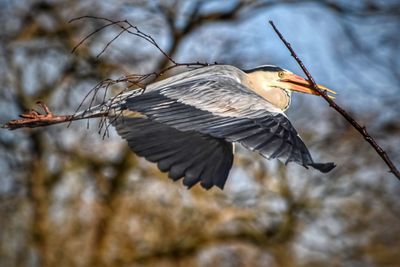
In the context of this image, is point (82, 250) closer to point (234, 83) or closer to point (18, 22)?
point (18, 22)

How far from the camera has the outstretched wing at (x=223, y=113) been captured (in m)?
3.05

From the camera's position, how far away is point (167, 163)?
3359 millimetres

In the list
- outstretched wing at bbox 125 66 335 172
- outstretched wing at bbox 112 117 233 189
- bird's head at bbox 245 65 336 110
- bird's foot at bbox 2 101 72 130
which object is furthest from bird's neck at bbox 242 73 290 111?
bird's foot at bbox 2 101 72 130

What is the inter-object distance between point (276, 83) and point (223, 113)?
1.14 metres

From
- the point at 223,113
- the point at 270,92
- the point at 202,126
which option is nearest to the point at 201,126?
the point at 202,126

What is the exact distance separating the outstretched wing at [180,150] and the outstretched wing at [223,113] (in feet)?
0.38

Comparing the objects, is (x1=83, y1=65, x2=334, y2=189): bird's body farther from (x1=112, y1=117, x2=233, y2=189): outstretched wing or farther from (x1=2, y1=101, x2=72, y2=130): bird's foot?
(x1=2, y1=101, x2=72, y2=130): bird's foot

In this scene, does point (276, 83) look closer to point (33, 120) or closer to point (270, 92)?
point (270, 92)

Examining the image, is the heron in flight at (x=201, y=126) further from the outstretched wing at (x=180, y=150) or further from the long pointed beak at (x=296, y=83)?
the long pointed beak at (x=296, y=83)

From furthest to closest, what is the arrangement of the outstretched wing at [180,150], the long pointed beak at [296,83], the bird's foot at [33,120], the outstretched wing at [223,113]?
the long pointed beak at [296,83]
the bird's foot at [33,120]
the outstretched wing at [180,150]
the outstretched wing at [223,113]

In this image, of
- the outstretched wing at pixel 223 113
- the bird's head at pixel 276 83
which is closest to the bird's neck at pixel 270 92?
the bird's head at pixel 276 83

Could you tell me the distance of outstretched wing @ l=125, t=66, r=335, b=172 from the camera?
3.05 meters

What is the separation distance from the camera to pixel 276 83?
453 cm

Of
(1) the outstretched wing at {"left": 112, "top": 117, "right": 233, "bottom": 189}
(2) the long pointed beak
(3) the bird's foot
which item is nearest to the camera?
(1) the outstretched wing at {"left": 112, "top": 117, "right": 233, "bottom": 189}
